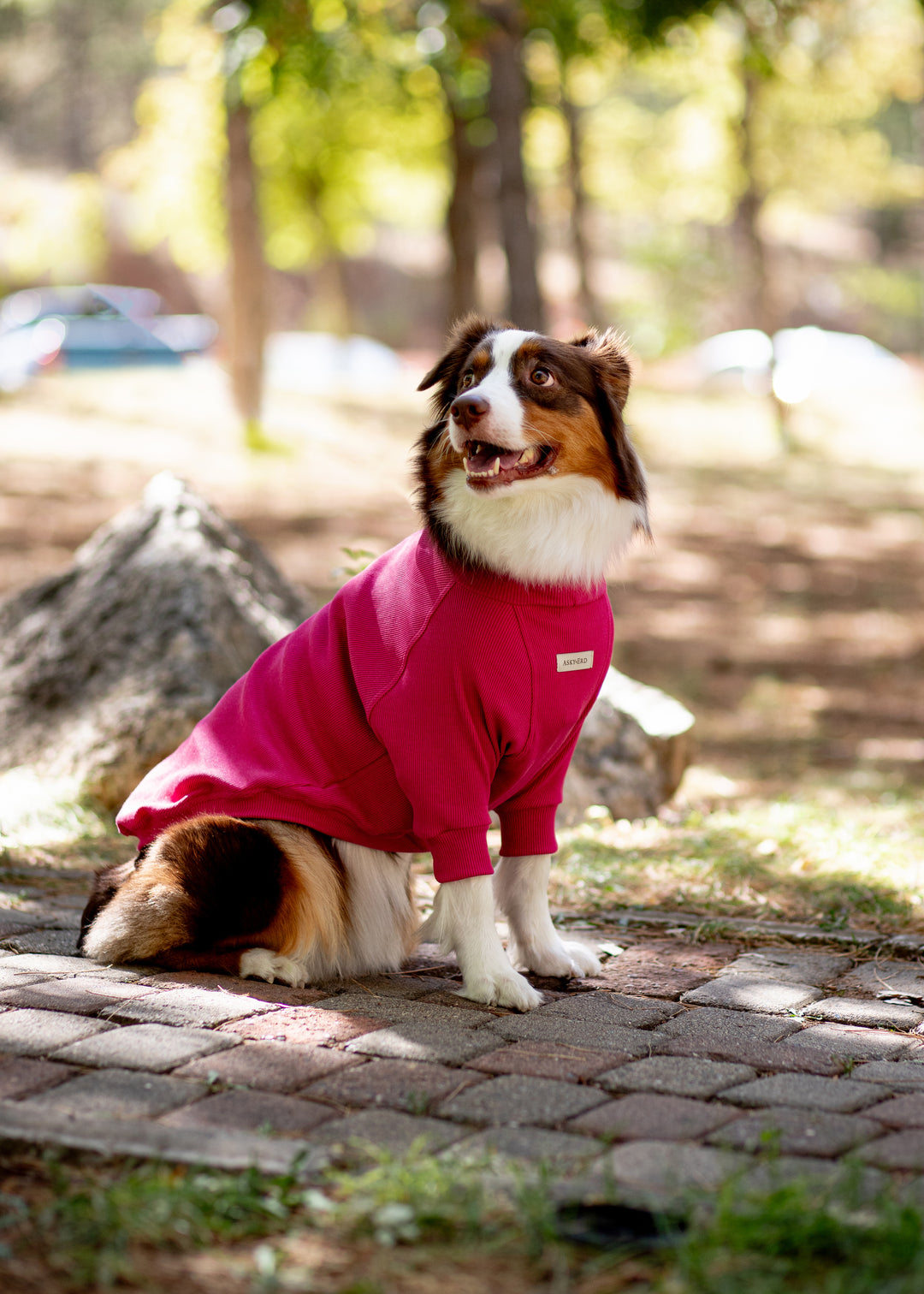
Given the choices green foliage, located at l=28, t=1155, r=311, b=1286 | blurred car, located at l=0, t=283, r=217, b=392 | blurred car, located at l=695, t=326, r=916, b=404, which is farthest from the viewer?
blurred car, located at l=695, t=326, r=916, b=404

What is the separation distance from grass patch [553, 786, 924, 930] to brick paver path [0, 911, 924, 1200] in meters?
0.58

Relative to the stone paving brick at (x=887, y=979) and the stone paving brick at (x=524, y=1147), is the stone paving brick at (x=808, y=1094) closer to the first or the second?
the stone paving brick at (x=524, y=1147)

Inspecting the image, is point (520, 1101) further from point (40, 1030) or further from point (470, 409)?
point (470, 409)

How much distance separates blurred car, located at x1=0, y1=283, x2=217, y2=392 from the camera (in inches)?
968

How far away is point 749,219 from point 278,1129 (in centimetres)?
2040

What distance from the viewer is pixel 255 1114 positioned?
2.67 m

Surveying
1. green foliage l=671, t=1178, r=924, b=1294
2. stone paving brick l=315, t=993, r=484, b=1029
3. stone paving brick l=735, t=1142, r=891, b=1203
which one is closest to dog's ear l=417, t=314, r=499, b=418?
stone paving brick l=315, t=993, r=484, b=1029

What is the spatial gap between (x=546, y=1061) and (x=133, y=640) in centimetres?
343

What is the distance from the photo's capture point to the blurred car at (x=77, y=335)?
2459 cm

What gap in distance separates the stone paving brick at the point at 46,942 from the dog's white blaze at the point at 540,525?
1.66 meters

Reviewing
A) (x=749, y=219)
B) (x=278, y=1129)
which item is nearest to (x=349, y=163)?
(x=749, y=219)

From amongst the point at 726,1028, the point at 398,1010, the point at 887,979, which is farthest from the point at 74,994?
the point at 887,979

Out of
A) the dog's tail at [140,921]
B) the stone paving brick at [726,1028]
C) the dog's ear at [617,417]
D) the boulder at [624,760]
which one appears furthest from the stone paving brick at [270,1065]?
the boulder at [624,760]

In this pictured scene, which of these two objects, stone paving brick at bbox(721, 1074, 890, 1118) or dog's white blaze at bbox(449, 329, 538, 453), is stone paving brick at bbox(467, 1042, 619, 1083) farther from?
dog's white blaze at bbox(449, 329, 538, 453)
